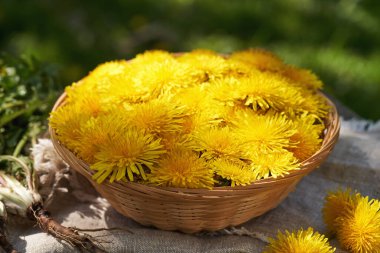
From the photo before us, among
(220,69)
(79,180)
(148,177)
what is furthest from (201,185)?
(79,180)

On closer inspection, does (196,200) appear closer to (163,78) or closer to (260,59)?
(163,78)

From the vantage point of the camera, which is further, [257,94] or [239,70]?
[239,70]

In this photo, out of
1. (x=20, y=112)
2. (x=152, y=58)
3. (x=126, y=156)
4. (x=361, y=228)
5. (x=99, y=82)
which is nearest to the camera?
(x=126, y=156)

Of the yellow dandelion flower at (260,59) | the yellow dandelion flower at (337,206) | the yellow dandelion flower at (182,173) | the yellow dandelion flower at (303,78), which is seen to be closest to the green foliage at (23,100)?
the yellow dandelion flower at (182,173)

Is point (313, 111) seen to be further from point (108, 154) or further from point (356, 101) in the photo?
point (356, 101)

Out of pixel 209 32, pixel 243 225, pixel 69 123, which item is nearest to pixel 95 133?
pixel 69 123

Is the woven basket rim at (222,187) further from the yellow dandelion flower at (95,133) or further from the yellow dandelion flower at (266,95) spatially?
the yellow dandelion flower at (266,95)

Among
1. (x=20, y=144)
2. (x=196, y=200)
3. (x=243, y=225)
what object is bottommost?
(x=243, y=225)
